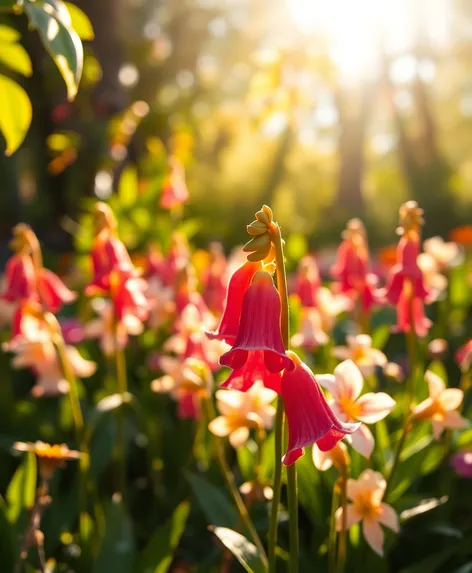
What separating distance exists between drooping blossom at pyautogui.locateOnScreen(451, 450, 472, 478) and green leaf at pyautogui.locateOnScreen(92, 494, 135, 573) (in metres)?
0.72

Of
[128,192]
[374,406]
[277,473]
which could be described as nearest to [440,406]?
[374,406]

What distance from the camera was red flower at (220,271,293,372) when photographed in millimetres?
793

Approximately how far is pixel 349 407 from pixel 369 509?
7.1 inches

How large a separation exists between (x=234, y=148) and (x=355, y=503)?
513 inches

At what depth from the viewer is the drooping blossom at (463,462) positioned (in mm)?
1470

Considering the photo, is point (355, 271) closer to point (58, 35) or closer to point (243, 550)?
point (243, 550)

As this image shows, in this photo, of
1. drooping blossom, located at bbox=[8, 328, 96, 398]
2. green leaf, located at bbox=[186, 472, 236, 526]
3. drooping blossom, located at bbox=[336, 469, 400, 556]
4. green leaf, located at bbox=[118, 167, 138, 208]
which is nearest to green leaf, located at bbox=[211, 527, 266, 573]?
drooping blossom, located at bbox=[336, 469, 400, 556]

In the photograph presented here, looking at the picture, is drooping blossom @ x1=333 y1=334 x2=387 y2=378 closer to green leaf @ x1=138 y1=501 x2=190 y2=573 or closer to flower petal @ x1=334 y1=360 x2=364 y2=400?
flower petal @ x1=334 y1=360 x2=364 y2=400

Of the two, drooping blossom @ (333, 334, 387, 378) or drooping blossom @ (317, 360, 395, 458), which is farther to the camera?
drooping blossom @ (333, 334, 387, 378)

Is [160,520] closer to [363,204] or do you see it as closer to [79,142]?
[79,142]

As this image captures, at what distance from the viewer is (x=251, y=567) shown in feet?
3.27

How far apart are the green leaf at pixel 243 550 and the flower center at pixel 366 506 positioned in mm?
187

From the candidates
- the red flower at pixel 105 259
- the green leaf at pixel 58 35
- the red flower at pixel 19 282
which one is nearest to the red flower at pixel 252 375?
the green leaf at pixel 58 35

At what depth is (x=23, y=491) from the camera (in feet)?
4.78
